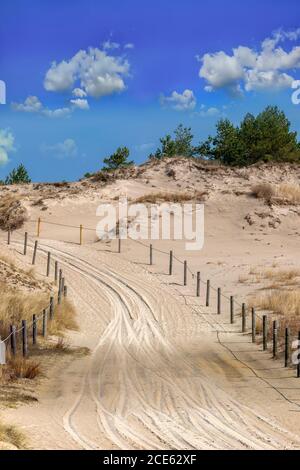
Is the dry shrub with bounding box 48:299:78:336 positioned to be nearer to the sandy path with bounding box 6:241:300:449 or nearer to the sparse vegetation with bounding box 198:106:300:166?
the sandy path with bounding box 6:241:300:449

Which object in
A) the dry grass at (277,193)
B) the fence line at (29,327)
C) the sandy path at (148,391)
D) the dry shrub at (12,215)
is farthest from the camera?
the dry grass at (277,193)

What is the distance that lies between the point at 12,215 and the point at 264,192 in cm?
2229

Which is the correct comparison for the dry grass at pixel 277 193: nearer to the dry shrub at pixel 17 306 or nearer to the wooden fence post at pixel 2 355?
the dry shrub at pixel 17 306

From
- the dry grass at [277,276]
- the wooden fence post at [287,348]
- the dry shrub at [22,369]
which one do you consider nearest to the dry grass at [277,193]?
the dry grass at [277,276]

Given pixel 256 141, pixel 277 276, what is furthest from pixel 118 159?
pixel 277 276

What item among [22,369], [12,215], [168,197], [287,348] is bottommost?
[22,369]

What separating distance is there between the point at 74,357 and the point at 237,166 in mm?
47893

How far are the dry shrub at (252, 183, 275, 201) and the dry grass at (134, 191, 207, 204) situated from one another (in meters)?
4.66

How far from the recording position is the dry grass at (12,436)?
912cm

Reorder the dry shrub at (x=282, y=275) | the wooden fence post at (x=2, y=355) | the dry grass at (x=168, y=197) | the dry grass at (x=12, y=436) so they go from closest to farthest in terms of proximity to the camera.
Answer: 1. the dry grass at (x=12, y=436)
2. the wooden fence post at (x=2, y=355)
3. the dry shrub at (x=282, y=275)
4. the dry grass at (x=168, y=197)

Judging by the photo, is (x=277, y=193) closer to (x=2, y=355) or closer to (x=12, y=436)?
(x=2, y=355)

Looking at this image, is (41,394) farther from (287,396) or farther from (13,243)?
(13,243)

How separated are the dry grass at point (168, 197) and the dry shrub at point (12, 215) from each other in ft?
33.2

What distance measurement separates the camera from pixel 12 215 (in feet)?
165
